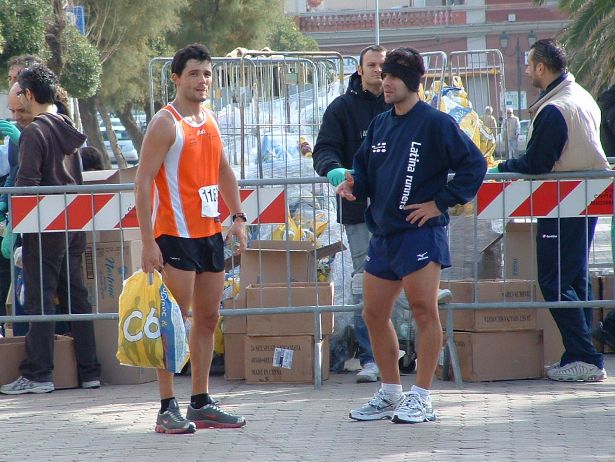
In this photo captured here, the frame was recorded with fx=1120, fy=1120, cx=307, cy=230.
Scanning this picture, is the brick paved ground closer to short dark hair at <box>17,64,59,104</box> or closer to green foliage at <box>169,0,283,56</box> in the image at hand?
short dark hair at <box>17,64,59,104</box>

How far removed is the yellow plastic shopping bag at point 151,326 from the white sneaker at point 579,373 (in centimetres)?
278

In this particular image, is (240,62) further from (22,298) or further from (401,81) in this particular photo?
(401,81)

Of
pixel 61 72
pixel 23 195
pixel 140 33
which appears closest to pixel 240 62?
pixel 23 195

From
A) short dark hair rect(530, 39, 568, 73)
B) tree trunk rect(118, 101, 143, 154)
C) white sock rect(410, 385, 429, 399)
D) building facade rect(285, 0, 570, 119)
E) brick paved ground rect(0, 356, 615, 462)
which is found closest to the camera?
brick paved ground rect(0, 356, 615, 462)

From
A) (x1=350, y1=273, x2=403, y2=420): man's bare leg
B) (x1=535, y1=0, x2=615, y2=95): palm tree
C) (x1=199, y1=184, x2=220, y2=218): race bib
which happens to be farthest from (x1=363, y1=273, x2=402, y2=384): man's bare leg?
(x1=535, y1=0, x2=615, y2=95): palm tree

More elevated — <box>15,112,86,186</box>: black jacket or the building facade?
the building facade

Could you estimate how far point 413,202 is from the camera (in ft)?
19.1

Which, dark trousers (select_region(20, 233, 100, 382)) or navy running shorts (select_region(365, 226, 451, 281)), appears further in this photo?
dark trousers (select_region(20, 233, 100, 382))

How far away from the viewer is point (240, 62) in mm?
10906

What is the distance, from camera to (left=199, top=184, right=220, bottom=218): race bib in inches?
226

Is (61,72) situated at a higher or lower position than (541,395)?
higher

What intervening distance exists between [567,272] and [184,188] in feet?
9.22

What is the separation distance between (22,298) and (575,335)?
365 centimetres

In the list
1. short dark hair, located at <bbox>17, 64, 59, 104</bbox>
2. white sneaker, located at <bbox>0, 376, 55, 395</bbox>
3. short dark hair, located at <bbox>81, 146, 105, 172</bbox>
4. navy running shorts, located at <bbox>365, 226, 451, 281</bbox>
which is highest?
short dark hair, located at <bbox>17, 64, 59, 104</bbox>
